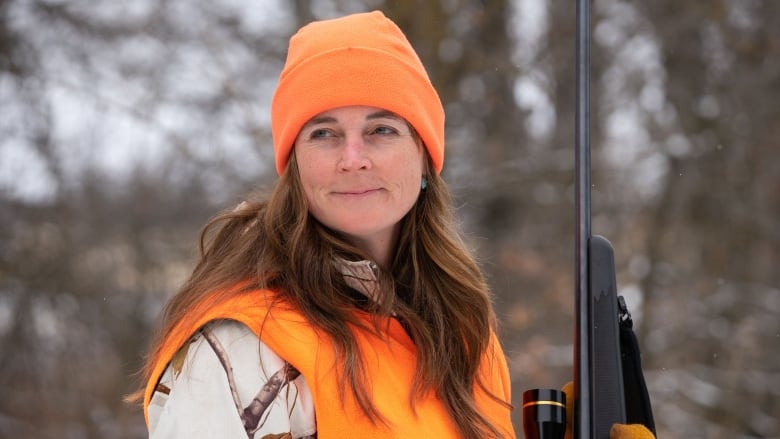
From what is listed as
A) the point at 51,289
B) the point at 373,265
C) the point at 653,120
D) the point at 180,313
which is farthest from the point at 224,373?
the point at 653,120

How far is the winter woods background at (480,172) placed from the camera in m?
7.34

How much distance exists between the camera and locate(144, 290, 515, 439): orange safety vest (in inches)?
67.1

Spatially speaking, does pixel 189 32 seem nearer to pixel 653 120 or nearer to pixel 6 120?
pixel 6 120

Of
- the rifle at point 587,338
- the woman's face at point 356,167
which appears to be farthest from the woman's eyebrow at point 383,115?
the rifle at point 587,338

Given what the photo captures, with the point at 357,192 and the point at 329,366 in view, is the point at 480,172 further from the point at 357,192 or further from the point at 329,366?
the point at 329,366

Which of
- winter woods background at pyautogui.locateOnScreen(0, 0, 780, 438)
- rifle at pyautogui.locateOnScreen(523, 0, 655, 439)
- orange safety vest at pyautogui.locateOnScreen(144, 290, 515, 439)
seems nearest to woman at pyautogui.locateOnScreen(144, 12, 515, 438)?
orange safety vest at pyautogui.locateOnScreen(144, 290, 515, 439)

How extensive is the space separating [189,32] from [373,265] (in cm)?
638

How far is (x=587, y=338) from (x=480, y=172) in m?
6.24

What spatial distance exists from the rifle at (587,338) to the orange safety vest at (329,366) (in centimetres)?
20

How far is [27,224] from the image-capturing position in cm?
746

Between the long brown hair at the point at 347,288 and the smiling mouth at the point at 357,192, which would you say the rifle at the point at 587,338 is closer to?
the long brown hair at the point at 347,288

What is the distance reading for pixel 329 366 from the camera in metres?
1.74

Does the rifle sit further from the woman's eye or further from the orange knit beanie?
the woman's eye

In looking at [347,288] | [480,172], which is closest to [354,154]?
[347,288]
